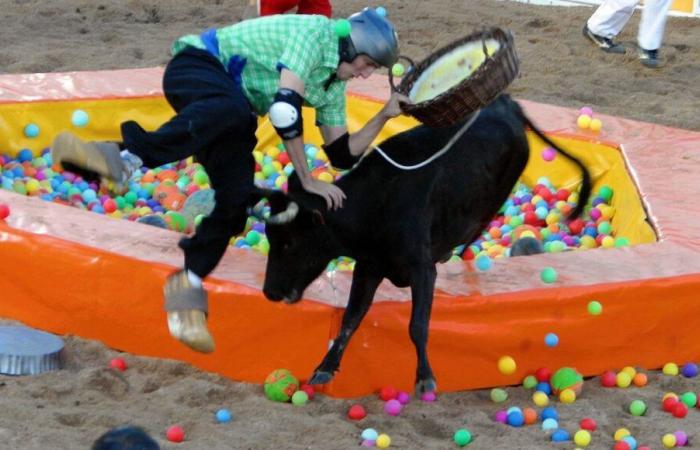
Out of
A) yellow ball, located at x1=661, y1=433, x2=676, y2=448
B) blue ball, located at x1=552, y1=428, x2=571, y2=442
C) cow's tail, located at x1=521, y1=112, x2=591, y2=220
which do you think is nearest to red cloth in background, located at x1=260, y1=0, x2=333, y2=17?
cow's tail, located at x1=521, y1=112, x2=591, y2=220

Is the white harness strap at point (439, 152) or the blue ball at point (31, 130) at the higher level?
the white harness strap at point (439, 152)

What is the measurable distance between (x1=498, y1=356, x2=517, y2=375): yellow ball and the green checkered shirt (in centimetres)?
119

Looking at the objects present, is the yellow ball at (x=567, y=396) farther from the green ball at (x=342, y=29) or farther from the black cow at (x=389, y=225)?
the green ball at (x=342, y=29)

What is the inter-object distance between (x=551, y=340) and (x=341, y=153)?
3.67ft

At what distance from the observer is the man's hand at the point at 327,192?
4414mm

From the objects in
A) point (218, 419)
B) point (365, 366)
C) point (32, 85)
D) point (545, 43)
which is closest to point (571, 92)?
point (545, 43)

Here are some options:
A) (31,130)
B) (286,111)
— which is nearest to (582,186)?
(286,111)

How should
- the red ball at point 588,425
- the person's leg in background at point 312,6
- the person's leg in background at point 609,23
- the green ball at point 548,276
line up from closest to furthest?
1. the red ball at point 588,425
2. the green ball at point 548,276
3. the person's leg in background at point 312,6
4. the person's leg in background at point 609,23

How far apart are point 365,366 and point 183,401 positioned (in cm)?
71

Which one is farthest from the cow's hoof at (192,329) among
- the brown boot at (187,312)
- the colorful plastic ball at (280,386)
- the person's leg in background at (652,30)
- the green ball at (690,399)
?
the person's leg in background at (652,30)

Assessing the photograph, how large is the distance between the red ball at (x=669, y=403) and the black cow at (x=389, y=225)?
37.6 inches

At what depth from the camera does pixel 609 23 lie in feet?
31.5

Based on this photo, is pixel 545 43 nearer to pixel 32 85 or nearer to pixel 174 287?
pixel 32 85

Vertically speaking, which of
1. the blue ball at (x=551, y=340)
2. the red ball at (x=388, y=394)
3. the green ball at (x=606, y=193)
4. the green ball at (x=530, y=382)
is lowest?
the green ball at (x=606, y=193)
